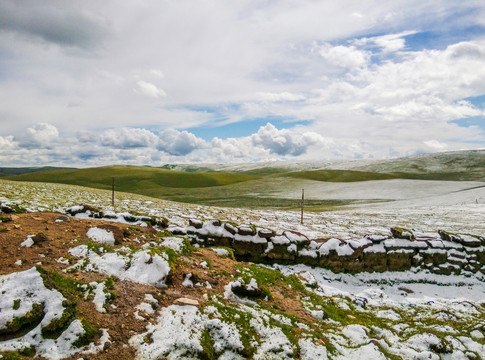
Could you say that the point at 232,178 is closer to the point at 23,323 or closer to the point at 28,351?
the point at 23,323

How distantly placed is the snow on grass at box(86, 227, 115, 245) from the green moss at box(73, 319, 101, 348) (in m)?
4.71

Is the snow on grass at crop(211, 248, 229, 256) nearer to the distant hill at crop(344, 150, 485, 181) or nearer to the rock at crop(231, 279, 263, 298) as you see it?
the rock at crop(231, 279, 263, 298)

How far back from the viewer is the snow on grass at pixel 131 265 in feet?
25.0

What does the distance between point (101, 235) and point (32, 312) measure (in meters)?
4.99

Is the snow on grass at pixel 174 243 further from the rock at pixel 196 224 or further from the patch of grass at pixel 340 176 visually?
the patch of grass at pixel 340 176

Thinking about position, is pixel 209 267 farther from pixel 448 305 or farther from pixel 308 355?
pixel 448 305

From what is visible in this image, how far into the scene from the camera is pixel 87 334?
16.9ft

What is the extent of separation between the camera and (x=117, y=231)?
410 inches

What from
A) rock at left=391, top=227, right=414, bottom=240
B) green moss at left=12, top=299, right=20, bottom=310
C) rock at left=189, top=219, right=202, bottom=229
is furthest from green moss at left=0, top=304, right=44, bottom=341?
rock at left=391, top=227, right=414, bottom=240

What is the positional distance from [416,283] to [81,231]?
17104mm

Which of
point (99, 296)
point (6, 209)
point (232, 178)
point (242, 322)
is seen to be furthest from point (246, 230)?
point (232, 178)

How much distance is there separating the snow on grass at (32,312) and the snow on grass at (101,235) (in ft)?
12.4

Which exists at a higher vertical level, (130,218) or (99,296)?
(130,218)

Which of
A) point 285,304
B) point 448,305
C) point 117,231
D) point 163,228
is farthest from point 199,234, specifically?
point 448,305
